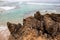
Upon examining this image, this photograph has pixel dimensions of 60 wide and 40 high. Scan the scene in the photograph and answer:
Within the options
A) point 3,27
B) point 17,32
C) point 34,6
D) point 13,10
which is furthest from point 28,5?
point 17,32

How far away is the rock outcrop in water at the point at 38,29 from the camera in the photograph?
2.84ft

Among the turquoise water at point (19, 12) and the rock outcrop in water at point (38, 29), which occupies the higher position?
the rock outcrop in water at point (38, 29)

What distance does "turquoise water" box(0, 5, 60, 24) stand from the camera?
1887 millimetres

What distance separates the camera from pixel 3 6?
2152 mm

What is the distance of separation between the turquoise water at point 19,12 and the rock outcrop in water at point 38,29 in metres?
0.87

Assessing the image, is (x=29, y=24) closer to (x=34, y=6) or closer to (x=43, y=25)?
(x=43, y=25)

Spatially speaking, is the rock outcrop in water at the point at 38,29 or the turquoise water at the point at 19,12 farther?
the turquoise water at the point at 19,12

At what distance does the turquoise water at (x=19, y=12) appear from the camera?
1887mm

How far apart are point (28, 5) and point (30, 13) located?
0.20 meters

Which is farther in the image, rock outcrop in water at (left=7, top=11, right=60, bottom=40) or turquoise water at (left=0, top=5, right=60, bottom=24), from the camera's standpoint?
turquoise water at (left=0, top=5, right=60, bottom=24)

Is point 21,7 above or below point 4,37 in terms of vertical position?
above

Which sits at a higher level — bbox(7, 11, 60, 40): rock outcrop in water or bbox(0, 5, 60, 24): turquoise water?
bbox(7, 11, 60, 40): rock outcrop in water

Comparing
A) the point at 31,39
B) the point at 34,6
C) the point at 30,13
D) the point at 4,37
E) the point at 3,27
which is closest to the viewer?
the point at 31,39

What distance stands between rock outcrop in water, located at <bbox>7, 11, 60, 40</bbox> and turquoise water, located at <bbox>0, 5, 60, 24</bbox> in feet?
2.86
